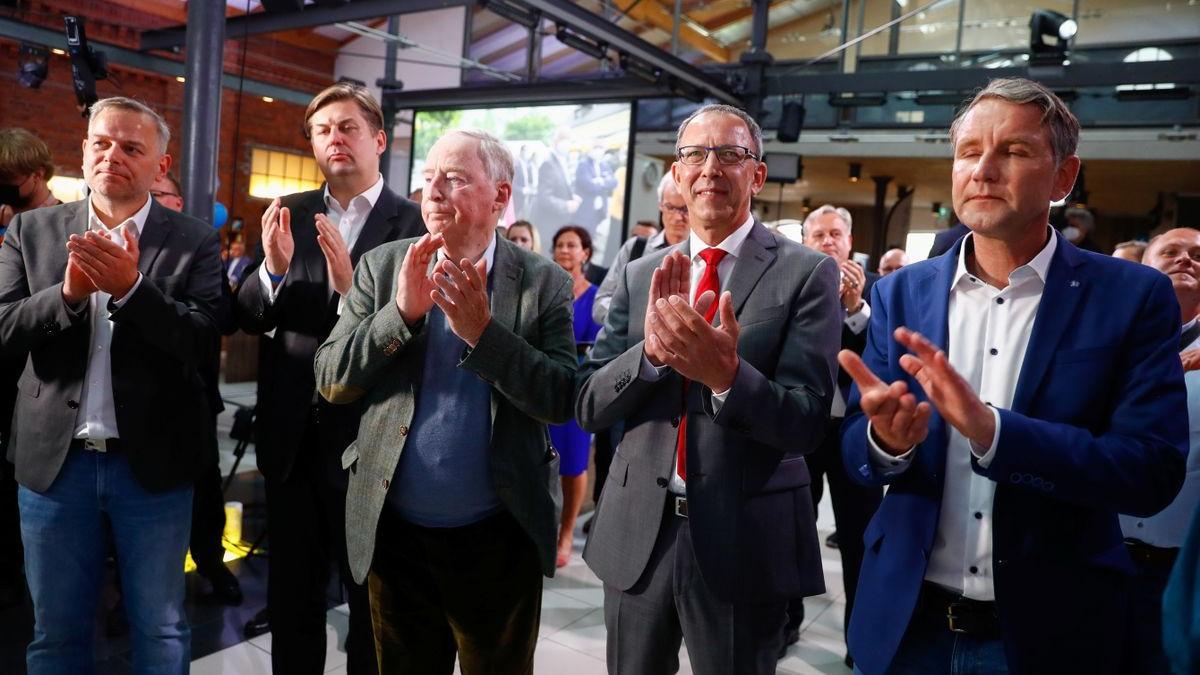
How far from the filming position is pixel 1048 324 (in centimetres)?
127

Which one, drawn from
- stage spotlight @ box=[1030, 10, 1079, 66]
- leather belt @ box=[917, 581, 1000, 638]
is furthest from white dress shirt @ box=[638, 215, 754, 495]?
stage spotlight @ box=[1030, 10, 1079, 66]

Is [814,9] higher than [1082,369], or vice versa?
[814,9]

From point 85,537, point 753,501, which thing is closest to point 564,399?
point 753,501

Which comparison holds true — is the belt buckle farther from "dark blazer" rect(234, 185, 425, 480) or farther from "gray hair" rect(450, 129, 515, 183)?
"dark blazer" rect(234, 185, 425, 480)

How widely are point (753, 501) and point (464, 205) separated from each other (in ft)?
2.82

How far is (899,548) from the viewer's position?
1336mm

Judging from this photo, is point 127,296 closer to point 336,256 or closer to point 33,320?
point 33,320

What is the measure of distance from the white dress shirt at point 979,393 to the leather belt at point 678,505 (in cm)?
41

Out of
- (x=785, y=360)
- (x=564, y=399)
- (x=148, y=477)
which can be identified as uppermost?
(x=785, y=360)

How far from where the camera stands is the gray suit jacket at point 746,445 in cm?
151

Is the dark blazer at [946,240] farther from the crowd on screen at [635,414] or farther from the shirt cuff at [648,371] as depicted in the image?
the shirt cuff at [648,371]

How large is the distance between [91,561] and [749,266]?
1.67 meters

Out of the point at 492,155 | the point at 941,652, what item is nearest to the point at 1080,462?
the point at 941,652

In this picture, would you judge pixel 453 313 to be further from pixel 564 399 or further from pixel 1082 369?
pixel 1082 369
